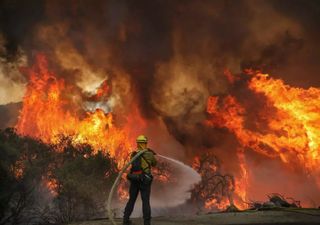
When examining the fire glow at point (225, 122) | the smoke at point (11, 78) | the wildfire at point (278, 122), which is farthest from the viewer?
the smoke at point (11, 78)

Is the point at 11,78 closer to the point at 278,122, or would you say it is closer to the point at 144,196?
the point at 278,122

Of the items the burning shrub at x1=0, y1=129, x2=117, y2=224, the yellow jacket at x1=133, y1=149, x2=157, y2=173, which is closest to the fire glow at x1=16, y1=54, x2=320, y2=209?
the burning shrub at x1=0, y1=129, x2=117, y2=224

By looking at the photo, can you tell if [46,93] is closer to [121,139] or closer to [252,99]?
[121,139]

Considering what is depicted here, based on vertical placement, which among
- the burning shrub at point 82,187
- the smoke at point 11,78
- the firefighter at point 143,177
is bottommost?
the firefighter at point 143,177

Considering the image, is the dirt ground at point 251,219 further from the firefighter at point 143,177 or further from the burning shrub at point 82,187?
the burning shrub at point 82,187

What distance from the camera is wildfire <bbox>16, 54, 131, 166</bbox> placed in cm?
3173

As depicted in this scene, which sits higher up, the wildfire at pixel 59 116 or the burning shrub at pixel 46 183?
the wildfire at pixel 59 116

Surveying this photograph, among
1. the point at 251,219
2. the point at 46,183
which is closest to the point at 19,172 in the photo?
the point at 46,183

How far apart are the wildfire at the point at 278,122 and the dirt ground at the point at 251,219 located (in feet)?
46.6

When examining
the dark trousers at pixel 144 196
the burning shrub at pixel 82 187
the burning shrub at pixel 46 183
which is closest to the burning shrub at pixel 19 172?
the burning shrub at pixel 46 183

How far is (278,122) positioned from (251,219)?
18.7m

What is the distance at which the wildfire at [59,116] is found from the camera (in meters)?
31.7

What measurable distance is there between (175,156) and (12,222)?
2468cm

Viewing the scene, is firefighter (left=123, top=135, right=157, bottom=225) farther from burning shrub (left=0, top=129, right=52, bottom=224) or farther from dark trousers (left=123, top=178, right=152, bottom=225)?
burning shrub (left=0, top=129, right=52, bottom=224)
